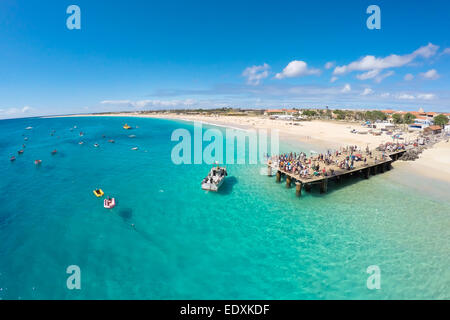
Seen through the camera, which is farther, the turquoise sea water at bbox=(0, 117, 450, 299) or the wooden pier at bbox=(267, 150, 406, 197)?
the wooden pier at bbox=(267, 150, 406, 197)

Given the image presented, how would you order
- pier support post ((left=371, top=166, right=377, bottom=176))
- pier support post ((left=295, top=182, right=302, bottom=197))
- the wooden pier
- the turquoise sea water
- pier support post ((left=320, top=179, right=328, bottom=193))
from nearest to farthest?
the turquoise sea water, pier support post ((left=295, top=182, right=302, bottom=197)), the wooden pier, pier support post ((left=320, top=179, right=328, bottom=193)), pier support post ((left=371, top=166, right=377, bottom=176))

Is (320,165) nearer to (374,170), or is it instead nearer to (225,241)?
(374,170)

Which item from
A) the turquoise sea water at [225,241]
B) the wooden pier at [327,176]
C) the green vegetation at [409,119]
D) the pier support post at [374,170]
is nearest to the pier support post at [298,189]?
the wooden pier at [327,176]

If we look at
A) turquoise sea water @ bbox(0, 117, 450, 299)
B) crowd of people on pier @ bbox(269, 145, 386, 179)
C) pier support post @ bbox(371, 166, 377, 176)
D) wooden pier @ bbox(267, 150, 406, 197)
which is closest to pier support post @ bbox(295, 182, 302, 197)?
wooden pier @ bbox(267, 150, 406, 197)

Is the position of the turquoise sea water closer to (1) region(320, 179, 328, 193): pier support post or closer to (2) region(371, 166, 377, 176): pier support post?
(1) region(320, 179, 328, 193): pier support post

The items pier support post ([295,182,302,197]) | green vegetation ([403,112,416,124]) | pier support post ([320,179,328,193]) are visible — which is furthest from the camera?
green vegetation ([403,112,416,124])

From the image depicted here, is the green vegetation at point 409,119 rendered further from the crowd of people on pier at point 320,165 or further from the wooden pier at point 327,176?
the crowd of people on pier at point 320,165
